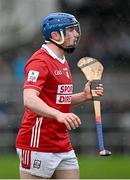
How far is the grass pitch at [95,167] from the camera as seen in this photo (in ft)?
40.4

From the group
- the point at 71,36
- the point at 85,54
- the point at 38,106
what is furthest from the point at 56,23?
the point at 85,54

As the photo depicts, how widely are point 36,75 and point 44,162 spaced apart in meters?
0.77

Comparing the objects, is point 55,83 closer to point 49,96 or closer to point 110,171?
point 49,96

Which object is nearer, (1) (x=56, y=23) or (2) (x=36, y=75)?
(2) (x=36, y=75)

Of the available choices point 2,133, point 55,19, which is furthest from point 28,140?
point 2,133

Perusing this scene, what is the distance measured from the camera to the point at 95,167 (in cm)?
1311

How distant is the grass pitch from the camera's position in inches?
485

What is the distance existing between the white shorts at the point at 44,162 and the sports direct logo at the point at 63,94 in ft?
1.45

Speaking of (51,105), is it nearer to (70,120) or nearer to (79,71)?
(70,120)

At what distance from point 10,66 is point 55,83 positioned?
7.88 metres

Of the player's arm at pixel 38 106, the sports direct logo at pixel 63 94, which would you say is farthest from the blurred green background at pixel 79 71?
the player's arm at pixel 38 106

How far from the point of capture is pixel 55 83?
790 centimetres

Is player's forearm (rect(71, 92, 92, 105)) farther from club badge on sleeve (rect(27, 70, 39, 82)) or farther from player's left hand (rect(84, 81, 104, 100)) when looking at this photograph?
club badge on sleeve (rect(27, 70, 39, 82))

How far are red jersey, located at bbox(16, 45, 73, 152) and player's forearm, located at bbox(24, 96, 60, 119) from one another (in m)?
0.38
